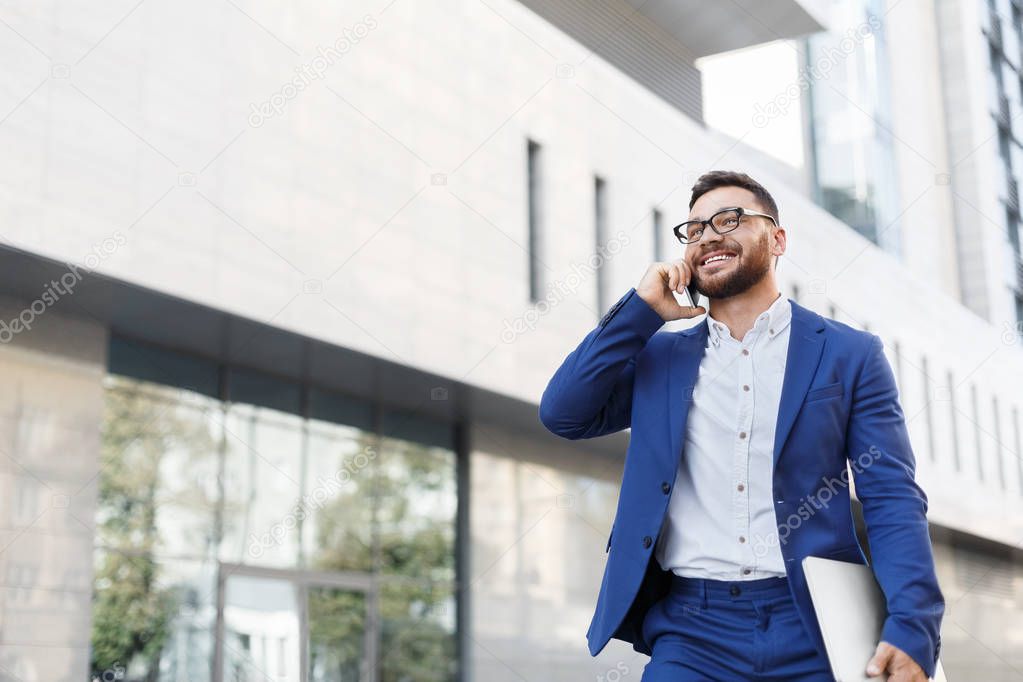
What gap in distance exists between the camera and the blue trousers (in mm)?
2461

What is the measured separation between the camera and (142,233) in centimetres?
1044

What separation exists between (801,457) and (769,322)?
0.37 metres

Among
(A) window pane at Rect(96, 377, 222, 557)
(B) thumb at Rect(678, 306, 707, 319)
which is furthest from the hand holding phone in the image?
(A) window pane at Rect(96, 377, 222, 557)

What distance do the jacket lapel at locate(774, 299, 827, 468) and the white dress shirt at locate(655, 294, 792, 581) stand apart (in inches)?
1.5

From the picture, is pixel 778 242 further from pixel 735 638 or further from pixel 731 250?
pixel 735 638

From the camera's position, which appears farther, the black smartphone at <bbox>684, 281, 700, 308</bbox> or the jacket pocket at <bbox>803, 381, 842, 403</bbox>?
the black smartphone at <bbox>684, 281, 700, 308</bbox>

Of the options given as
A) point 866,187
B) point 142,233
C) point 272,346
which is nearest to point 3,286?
point 142,233

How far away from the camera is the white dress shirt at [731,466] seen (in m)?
2.57

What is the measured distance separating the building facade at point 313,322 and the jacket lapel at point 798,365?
26.2ft

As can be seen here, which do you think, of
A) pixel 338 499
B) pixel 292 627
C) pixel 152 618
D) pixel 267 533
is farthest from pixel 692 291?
pixel 338 499

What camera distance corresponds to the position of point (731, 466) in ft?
8.71

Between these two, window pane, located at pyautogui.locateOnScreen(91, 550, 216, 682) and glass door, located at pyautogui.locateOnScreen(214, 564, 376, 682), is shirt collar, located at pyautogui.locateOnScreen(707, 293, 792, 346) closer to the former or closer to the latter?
window pane, located at pyautogui.locateOnScreen(91, 550, 216, 682)

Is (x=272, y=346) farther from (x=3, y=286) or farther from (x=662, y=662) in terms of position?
(x=662, y=662)

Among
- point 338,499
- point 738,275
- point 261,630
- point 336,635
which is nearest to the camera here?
point 738,275
